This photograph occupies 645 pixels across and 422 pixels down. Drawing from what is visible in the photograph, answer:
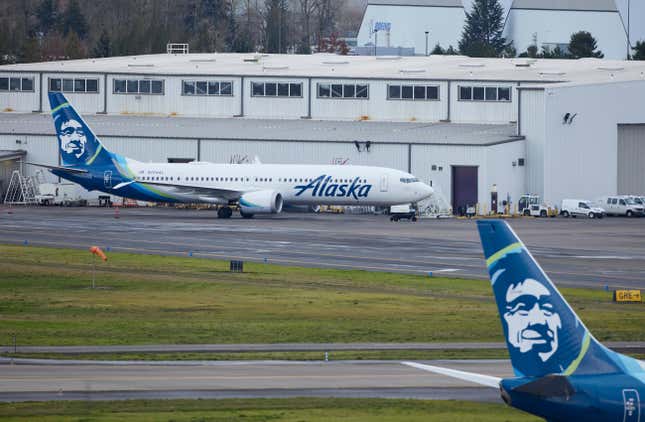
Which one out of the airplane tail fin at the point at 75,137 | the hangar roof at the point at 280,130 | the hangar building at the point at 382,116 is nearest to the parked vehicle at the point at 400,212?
the hangar building at the point at 382,116

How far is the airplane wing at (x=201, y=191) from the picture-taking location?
95000 millimetres

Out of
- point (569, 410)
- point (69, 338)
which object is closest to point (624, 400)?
point (569, 410)

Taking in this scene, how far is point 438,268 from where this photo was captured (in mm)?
62000

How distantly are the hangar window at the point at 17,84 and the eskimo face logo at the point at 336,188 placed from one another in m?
38.9

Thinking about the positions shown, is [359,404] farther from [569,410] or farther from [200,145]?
[200,145]

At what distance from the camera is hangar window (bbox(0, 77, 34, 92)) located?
12062 cm

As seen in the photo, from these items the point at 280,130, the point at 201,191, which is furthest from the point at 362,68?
the point at 201,191

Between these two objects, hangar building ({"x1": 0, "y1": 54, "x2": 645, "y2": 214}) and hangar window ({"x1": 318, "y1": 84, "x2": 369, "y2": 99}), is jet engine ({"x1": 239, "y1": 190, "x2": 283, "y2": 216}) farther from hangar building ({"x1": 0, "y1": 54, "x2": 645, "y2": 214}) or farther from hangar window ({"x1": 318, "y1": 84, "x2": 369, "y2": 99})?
hangar window ({"x1": 318, "y1": 84, "x2": 369, "y2": 99})

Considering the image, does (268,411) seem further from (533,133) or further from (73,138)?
(533,133)

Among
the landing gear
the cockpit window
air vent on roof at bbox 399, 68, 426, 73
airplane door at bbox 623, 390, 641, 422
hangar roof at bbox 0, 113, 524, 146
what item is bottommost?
airplane door at bbox 623, 390, 641, 422

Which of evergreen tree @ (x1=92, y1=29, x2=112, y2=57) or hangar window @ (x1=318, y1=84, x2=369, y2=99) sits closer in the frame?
hangar window @ (x1=318, y1=84, x2=369, y2=99)

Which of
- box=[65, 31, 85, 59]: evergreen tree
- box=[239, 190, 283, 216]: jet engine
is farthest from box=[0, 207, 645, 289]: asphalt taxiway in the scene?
box=[65, 31, 85, 59]: evergreen tree

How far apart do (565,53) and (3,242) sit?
127577 millimetres

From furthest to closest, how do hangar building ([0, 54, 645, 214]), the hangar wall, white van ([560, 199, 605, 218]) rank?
the hangar wall → hangar building ([0, 54, 645, 214]) → white van ([560, 199, 605, 218])
